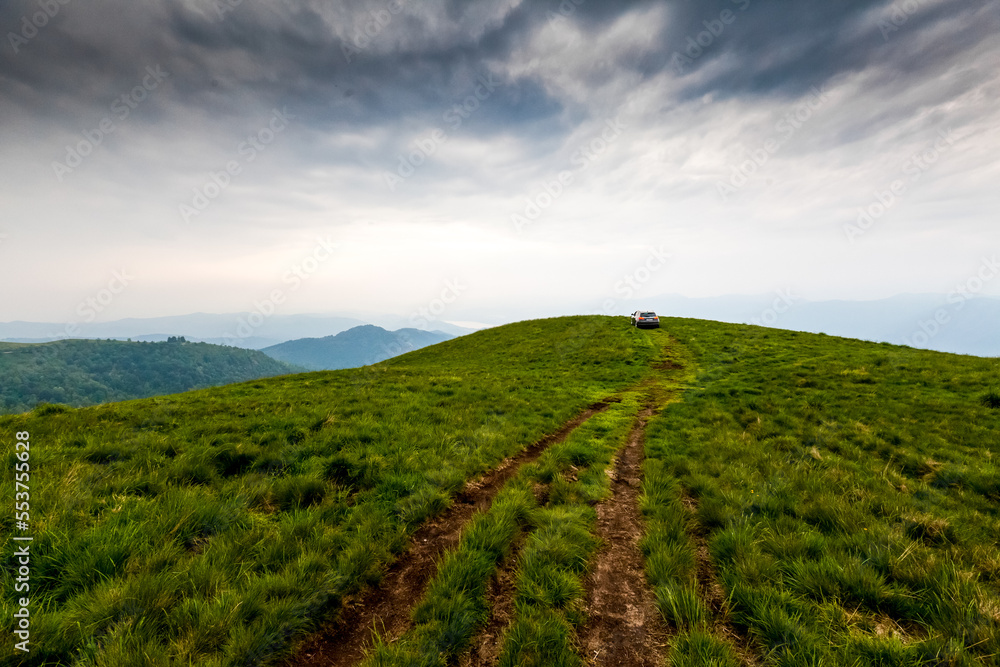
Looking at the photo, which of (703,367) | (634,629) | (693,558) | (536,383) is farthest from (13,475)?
(703,367)

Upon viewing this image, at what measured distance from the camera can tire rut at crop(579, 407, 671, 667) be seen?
421 centimetres

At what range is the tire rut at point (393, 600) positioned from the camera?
4.18 meters

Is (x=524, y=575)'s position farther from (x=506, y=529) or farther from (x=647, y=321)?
(x=647, y=321)

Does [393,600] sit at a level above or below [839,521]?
below

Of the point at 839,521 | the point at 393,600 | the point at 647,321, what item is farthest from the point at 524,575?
the point at 647,321

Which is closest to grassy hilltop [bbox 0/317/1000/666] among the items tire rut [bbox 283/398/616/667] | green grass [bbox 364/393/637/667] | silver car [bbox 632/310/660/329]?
green grass [bbox 364/393/637/667]

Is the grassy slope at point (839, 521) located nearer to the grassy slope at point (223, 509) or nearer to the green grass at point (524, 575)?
the green grass at point (524, 575)

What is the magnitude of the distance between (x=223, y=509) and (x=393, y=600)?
3.48 metres

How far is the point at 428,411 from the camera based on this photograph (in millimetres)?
12852

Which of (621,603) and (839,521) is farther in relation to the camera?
(839,521)

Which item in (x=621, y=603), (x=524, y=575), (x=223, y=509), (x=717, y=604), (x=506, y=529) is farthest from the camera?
(x=506, y=529)

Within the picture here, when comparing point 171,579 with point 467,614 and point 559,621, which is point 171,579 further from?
point 559,621

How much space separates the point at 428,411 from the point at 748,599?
10075mm

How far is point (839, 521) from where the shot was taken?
20.0ft
